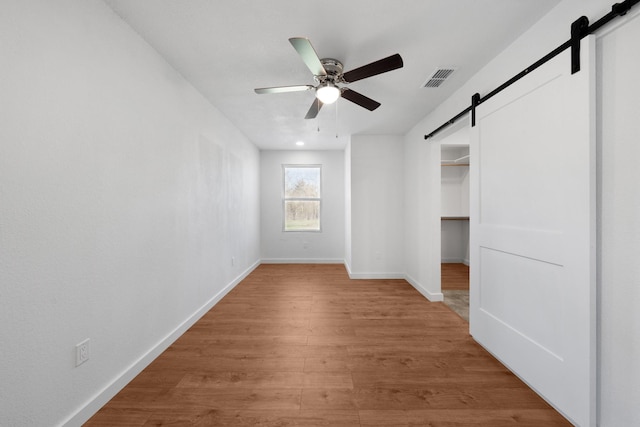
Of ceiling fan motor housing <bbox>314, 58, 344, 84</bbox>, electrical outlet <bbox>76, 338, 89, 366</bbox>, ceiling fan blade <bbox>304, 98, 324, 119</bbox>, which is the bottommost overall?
electrical outlet <bbox>76, 338, 89, 366</bbox>

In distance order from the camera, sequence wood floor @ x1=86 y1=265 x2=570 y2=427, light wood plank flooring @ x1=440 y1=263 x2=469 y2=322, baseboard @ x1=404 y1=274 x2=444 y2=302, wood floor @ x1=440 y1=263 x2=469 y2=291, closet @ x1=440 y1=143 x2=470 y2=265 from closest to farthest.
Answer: wood floor @ x1=86 y1=265 x2=570 y2=427 < light wood plank flooring @ x1=440 y1=263 x2=469 y2=322 < baseboard @ x1=404 y1=274 x2=444 y2=302 < wood floor @ x1=440 y1=263 x2=469 y2=291 < closet @ x1=440 y1=143 x2=470 y2=265

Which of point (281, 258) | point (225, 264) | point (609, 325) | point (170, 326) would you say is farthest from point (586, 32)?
point (281, 258)

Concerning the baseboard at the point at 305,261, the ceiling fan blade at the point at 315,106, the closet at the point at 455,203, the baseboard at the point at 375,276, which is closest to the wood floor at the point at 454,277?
the closet at the point at 455,203

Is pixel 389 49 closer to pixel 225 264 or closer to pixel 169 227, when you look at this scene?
pixel 169 227

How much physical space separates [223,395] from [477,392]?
1702mm

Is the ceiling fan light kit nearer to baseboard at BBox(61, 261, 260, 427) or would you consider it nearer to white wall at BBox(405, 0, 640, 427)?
white wall at BBox(405, 0, 640, 427)

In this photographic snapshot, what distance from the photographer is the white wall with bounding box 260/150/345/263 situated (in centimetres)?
609

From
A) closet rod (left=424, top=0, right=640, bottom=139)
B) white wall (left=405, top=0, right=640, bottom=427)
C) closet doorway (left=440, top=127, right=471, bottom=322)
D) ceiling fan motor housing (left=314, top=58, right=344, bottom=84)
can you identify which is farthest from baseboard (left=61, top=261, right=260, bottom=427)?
closet doorway (left=440, top=127, right=471, bottom=322)

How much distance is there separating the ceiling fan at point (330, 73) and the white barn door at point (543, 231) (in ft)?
3.22

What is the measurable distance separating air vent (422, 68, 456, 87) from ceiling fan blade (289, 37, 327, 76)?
119 cm

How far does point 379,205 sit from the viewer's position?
475 cm

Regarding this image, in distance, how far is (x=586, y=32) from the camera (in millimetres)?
1414

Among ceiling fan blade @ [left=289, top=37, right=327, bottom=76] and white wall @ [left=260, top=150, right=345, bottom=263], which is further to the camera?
white wall @ [left=260, top=150, right=345, bottom=263]

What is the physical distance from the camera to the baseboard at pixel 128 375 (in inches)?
58.5
